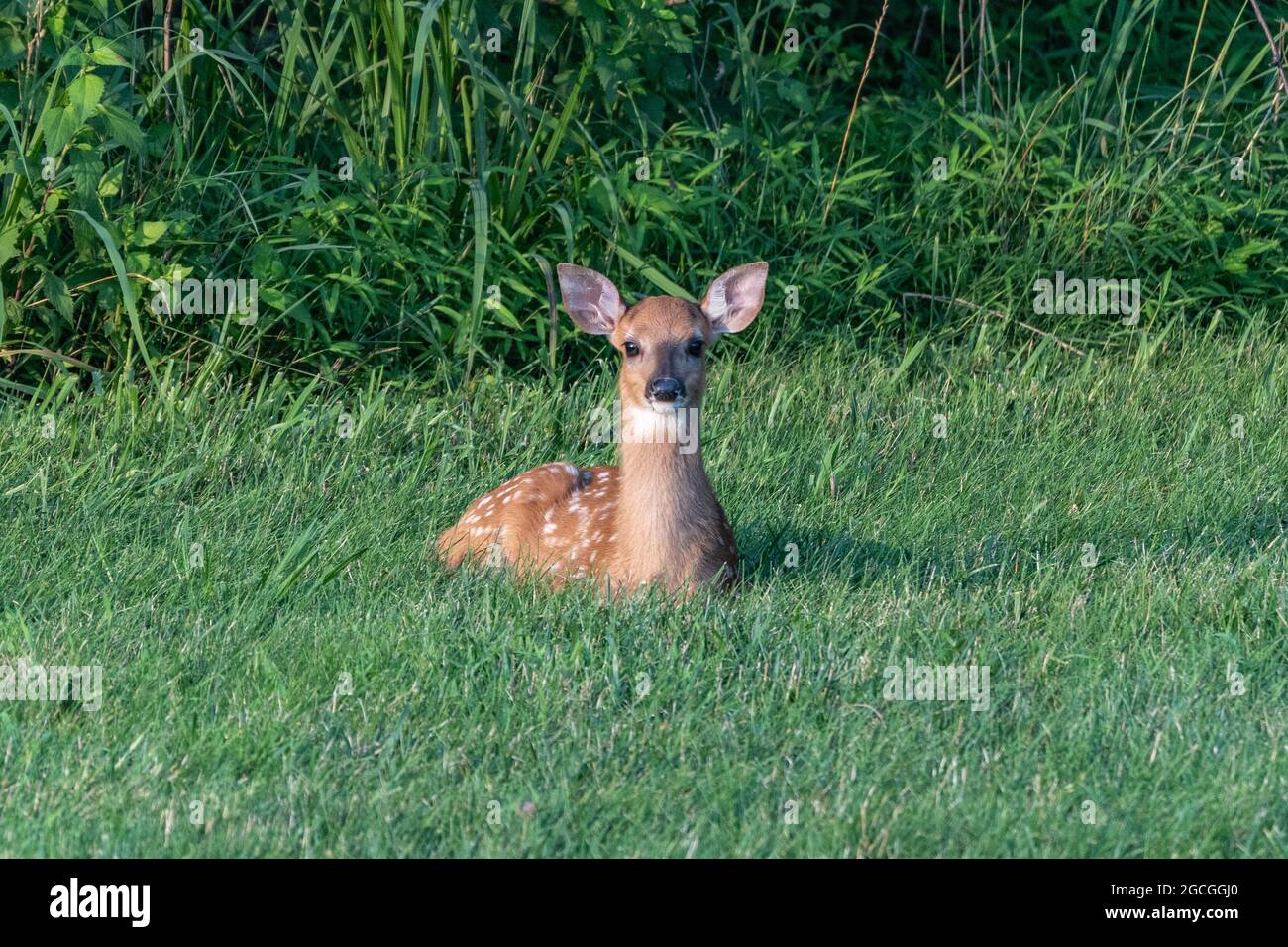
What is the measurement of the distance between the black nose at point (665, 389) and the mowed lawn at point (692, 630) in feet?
1.82

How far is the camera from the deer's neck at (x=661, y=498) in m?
5.10

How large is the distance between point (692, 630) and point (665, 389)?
27.1 inches

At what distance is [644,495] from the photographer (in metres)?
5.19

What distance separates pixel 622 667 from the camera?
4461 millimetres

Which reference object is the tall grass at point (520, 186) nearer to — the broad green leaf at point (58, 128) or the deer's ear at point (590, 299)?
the broad green leaf at point (58, 128)

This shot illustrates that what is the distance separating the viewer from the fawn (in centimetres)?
511

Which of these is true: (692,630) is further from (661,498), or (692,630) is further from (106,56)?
(106,56)

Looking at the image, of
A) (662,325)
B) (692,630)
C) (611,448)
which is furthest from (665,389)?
(611,448)

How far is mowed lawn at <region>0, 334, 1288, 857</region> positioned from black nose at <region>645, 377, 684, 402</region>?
0.56 meters

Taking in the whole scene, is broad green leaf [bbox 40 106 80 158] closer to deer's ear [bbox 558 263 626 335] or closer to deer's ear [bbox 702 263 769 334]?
deer's ear [bbox 558 263 626 335]

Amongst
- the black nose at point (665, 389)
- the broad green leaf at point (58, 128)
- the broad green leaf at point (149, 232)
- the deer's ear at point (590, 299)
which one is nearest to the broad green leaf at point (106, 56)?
the broad green leaf at point (58, 128)

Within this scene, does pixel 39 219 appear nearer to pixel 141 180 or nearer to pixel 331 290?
pixel 141 180

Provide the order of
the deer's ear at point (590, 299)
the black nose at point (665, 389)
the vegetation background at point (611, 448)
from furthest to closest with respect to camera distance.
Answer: the deer's ear at point (590, 299) → the black nose at point (665, 389) → the vegetation background at point (611, 448)

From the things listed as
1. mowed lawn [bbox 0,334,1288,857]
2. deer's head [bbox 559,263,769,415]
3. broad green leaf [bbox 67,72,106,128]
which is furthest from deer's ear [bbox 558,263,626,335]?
broad green leaf [bbox 67,72,106,128]
